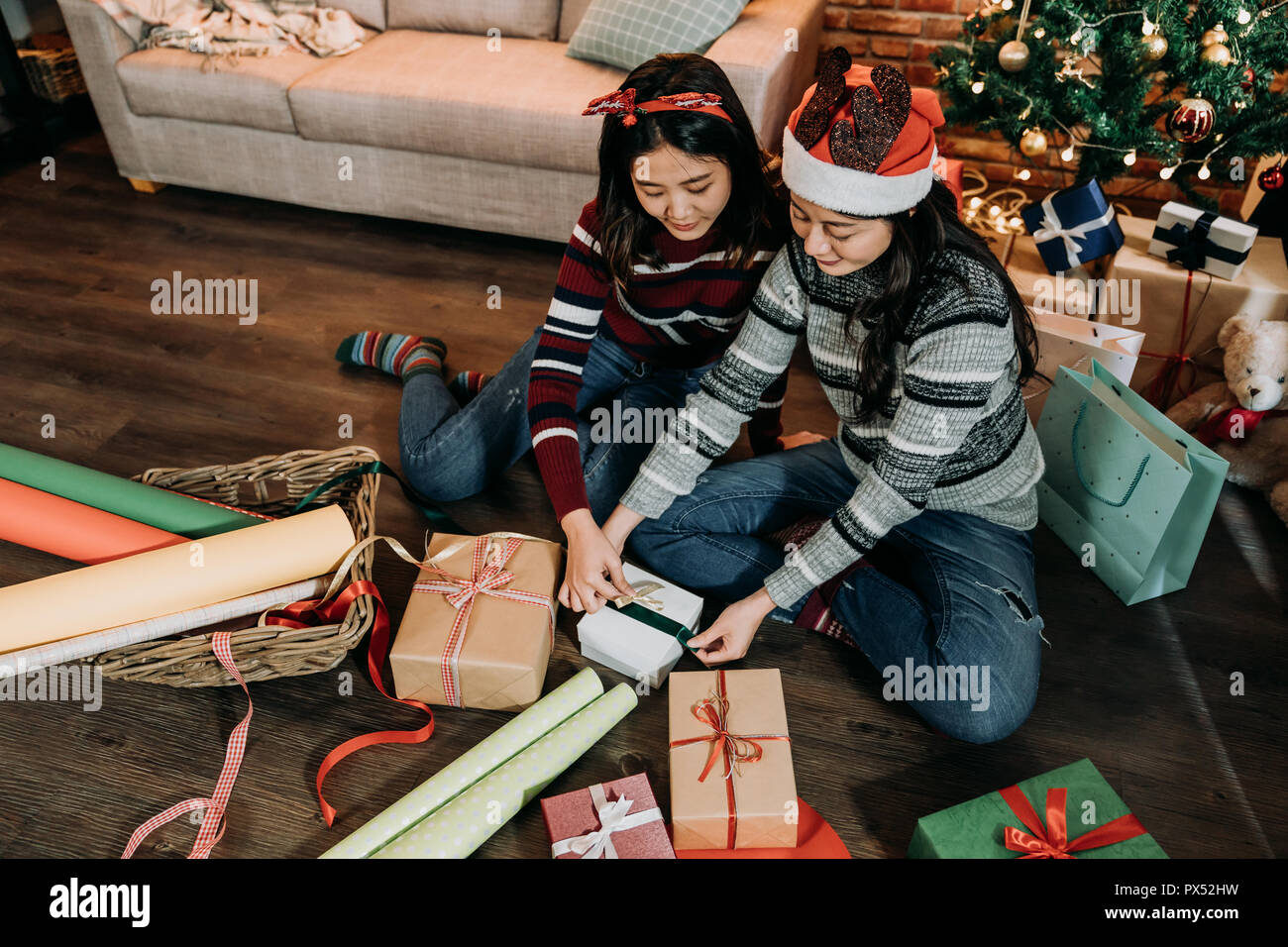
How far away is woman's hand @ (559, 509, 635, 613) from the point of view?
4.42 ft

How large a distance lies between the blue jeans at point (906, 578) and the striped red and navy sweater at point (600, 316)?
21cm

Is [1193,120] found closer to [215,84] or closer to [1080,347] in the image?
[1080,347]

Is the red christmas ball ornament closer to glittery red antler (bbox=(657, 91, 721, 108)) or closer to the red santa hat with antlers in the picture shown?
the red santa hat with antlers

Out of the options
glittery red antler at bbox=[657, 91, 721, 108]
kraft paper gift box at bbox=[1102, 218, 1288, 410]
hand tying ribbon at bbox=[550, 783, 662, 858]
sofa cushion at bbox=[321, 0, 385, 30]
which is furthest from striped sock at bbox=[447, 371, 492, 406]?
sofa cushion at bbox=[321, 0, 385, 30]

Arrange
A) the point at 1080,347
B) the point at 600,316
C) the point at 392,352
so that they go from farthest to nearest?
the point at 392,352 → the point at 1080,347 → the point at 600,316

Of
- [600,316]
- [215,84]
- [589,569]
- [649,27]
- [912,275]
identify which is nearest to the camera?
[912,275]

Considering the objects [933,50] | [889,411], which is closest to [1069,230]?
[889,411]

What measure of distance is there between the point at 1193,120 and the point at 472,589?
1573mm

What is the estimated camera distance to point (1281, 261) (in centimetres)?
185

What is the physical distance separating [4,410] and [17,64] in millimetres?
1621

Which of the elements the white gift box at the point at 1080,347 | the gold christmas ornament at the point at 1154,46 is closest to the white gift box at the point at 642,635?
the white gift box at the point at 1080,347

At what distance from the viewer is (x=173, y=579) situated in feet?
4.18
